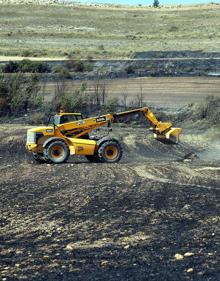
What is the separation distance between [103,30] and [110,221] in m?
115

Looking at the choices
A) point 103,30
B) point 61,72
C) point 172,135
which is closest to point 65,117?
point 172,135

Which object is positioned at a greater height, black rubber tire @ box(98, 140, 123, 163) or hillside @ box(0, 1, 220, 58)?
hillside @ box(0, 1, 220, 58)

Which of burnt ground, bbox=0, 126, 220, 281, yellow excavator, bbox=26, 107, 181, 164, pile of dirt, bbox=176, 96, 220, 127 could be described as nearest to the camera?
burnt ground, bbox=0, 126, 220, 281

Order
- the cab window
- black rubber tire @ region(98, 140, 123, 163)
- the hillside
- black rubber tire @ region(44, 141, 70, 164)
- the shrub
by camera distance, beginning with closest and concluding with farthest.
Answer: black rubber tire @ region(44, 141, 70, 164), black rubber tire @ region(98, 140, 123, 163), the cab window, the shrub, the hillside

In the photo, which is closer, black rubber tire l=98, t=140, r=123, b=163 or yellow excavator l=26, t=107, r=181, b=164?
yellow excavator l=26, t=107, r=181, b=164

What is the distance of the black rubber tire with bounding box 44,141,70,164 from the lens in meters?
20.8

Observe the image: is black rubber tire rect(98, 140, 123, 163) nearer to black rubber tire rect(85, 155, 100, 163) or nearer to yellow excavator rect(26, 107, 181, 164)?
yellow excavator rect(26, 107, 181, 164)

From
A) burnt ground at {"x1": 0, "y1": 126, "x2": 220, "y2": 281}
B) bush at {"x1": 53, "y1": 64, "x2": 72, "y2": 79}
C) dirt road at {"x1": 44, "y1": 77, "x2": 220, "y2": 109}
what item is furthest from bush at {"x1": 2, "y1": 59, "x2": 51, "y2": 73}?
burnt ground at {"x1": 0, "y1": 126, "x2": 220, "y2": 281}

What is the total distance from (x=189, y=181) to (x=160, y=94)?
24637 mm

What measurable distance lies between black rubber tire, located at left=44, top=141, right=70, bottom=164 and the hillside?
5679 cm

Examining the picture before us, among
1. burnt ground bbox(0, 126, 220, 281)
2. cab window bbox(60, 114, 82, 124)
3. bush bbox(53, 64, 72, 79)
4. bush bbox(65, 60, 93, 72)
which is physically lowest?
burnt ground bbox(0, 126, 220, 281)

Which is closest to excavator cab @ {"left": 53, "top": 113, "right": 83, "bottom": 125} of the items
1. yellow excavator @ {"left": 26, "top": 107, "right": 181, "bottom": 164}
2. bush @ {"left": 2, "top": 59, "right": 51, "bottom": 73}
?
yellow excavator @ {"left": 26, "top": 107, "right": 181, "bottom": 164}

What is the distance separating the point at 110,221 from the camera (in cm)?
1391

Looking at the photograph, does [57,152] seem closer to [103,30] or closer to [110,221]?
[110,221]
